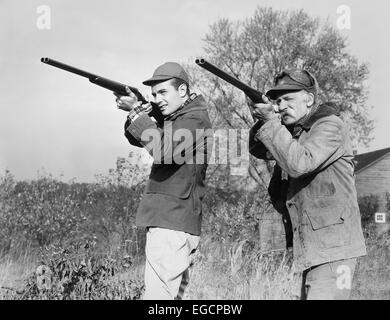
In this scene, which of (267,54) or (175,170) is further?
(267,54)

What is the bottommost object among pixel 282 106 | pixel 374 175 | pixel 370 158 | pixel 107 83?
pixel 282 106

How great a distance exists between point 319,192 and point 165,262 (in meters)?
1.10

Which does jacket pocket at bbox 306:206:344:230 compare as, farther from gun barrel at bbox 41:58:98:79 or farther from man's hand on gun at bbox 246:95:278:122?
gun barrel at bbox 41:58:98:79

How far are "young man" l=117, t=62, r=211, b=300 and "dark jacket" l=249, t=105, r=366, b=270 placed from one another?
59cm

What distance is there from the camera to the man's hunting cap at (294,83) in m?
3.83

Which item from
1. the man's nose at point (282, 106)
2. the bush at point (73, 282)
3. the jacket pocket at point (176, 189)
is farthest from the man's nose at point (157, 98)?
the bush at point (73, 282)

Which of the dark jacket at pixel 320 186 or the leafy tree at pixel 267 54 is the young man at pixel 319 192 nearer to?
the dark jacket at pixel 320 186

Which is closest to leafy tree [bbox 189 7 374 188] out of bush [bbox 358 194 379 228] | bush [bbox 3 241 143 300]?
bush [bbox 358 194 379 228]

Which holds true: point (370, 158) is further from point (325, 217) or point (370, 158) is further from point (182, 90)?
Result: point (325, 217)

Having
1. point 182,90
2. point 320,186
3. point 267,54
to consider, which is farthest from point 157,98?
point 267,54

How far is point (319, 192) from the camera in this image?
11.8ft

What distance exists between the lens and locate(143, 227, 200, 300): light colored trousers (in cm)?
378

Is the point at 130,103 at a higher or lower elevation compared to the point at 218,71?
lower
